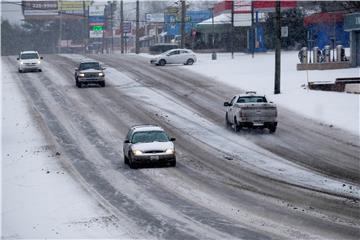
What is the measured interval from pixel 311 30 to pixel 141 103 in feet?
146

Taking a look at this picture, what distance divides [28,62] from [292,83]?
2429 cm

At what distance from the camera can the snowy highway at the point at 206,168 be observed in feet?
59.6

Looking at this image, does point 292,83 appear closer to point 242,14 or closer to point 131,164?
point 131,164

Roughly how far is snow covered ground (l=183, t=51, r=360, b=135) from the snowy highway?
119cm

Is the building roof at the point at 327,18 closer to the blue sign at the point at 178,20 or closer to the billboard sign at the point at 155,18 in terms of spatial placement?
the blue sign at the point at 178,20

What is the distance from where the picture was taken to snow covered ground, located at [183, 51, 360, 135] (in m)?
38.5

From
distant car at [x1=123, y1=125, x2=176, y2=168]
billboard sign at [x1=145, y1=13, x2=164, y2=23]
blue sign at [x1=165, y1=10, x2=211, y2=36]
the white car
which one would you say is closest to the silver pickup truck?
distant car at [x1=123, y1=125, x2=176, y2=168]

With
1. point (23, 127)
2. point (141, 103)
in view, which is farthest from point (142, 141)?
point (141, 103)

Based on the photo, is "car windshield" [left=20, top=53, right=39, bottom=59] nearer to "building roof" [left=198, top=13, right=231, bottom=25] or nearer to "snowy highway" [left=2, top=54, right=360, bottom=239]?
"snowy highway" [left=2, top=54, right=360, bottom=239]

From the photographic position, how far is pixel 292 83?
5075 cm

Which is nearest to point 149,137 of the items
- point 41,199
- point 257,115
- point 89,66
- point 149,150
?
point 149,150

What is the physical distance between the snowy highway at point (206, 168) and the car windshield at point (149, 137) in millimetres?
1131

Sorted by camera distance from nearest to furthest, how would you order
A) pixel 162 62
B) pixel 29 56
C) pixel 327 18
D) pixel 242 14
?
pixel 29 56 → pixel 162 62 → pixel 242 14 → pixel 327 18

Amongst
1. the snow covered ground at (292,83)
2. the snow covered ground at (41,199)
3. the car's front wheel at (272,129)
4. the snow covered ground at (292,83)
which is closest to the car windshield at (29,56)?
the snow covered ground at (292,83)
